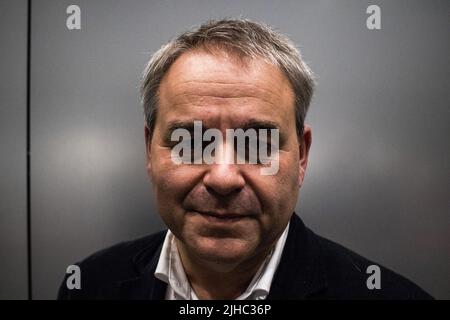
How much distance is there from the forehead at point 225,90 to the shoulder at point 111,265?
40 centimetres

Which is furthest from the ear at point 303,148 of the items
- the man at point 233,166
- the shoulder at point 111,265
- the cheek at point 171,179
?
the shoulder at point 111,265

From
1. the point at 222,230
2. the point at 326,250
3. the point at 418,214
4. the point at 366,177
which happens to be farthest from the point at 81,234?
the point at 418,214

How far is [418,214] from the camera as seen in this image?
0.98m

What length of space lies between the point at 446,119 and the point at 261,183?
1.99ft

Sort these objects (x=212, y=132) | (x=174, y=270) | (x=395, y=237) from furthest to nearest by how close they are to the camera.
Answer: (x=395, y=237)
(x=174, y=270)
(x=212, y=132)

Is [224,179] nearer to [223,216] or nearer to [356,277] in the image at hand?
[223,216]

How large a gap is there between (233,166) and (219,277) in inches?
11.9

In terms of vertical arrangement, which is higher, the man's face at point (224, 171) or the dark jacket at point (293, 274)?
the man's face at point (224, 171)

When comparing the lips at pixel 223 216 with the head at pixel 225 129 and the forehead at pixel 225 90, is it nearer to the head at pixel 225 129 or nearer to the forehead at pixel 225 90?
the head at pixel 225 129

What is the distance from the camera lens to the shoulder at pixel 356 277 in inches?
33.9

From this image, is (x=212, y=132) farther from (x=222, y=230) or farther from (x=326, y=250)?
(x=326, y=250)

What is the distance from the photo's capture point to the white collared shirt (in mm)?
841

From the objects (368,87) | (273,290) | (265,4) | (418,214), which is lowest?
(273,290)

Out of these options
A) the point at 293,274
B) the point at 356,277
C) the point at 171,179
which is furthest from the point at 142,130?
the point at 356,277
